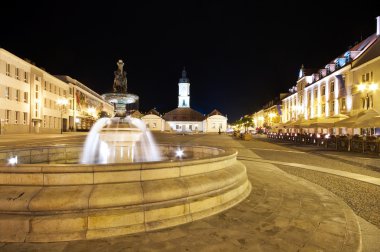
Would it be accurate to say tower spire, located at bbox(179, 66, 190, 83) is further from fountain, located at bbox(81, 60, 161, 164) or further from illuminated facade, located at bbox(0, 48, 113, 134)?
fountain, located at bbox(81, 60, 161, 164)

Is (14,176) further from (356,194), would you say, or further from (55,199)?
(356,194)

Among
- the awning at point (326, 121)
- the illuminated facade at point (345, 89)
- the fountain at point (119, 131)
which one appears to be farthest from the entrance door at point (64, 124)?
the fountain at point (119, 131)

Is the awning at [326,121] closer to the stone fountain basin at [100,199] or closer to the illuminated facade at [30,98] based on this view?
the stone fountain basin at [100,199]

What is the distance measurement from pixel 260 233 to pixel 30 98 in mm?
49702

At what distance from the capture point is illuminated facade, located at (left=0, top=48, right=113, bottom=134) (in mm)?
38062

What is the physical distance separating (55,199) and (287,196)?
570 cm

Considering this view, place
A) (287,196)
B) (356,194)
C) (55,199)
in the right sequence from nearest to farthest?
(55,199) < (287,196) < (356,194)

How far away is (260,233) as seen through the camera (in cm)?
464

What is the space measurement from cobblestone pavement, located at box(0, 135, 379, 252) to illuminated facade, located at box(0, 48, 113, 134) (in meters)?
38.8

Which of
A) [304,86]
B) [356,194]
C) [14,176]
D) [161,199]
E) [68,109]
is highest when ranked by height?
[304,86]

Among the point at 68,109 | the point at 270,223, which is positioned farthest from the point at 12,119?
the point at 270,223

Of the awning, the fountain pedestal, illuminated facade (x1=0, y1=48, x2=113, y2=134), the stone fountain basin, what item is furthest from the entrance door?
the stone fountain basin

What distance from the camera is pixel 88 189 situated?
16.4 feet

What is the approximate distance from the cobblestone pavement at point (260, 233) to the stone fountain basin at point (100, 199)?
0.22 meters
